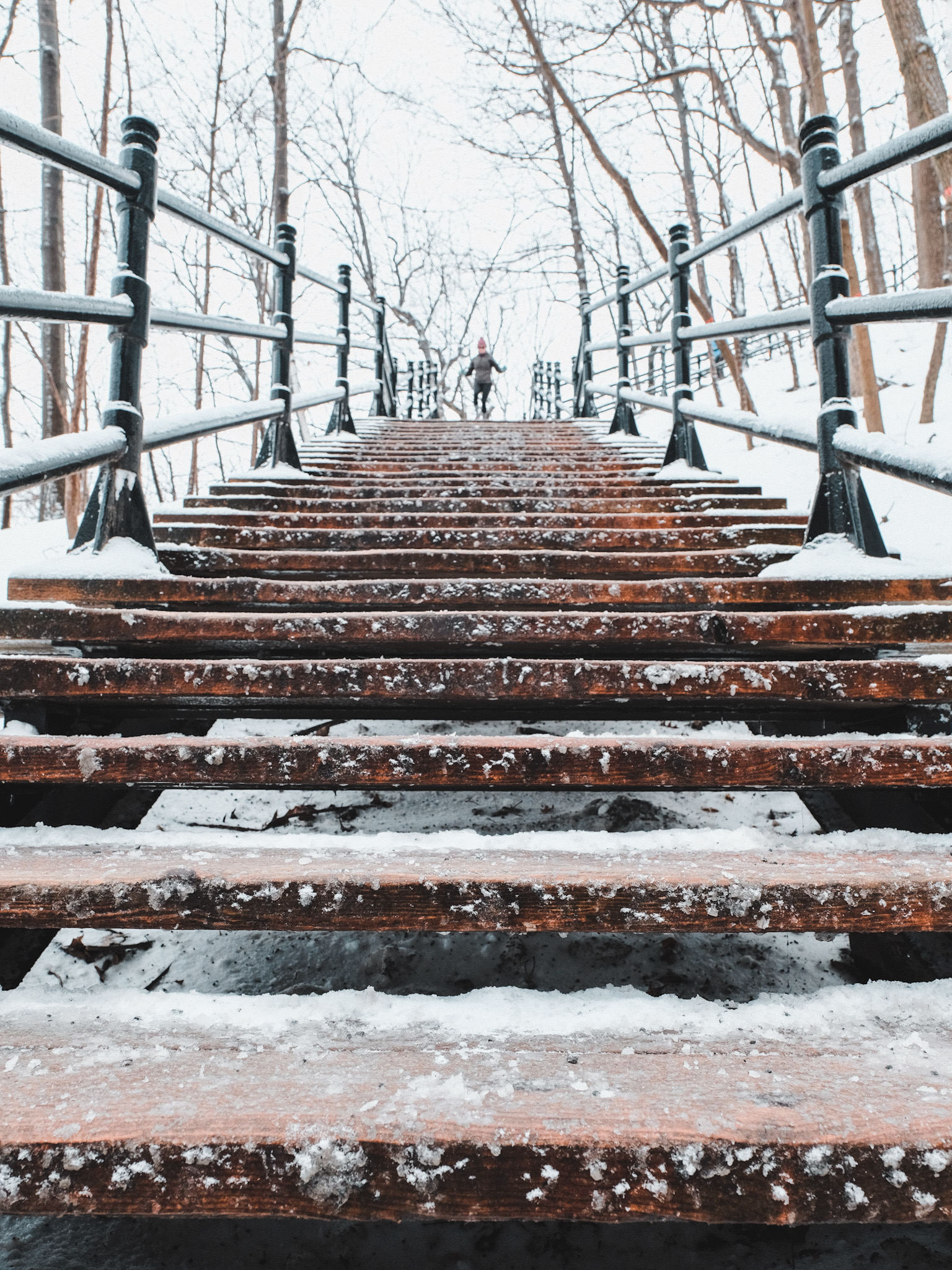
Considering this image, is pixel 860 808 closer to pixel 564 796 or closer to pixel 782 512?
pixel 564 796

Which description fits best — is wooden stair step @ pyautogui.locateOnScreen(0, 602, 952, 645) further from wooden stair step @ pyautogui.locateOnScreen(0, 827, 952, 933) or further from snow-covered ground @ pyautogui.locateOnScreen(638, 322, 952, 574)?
wooden stair step @ pyautogui.locateOnScreen(0, 827, 952, 933)

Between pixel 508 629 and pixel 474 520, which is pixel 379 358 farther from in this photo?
pixel 508 629

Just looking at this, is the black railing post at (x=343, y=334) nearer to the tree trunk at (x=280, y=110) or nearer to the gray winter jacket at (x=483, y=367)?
the tree trunk at (x=280, y=110)

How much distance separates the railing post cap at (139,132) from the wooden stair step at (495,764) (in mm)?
1896

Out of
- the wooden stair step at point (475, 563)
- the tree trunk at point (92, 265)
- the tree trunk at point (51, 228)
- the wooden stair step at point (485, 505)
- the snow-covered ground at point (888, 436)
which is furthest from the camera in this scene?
the tree trunk at point (92, 265)

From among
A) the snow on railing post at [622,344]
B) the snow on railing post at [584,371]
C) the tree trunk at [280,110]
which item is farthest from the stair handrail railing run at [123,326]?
the tree trunk at [280,110]

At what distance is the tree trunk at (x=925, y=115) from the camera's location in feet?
17.9

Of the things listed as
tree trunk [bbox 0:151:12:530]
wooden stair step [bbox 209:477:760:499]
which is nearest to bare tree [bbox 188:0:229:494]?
tree trunk [bbox 0:151:12:530]

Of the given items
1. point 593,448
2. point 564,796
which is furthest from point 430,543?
point 593,448

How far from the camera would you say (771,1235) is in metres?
0.89

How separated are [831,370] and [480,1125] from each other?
212 centimetres

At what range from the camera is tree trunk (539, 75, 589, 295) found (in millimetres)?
12297

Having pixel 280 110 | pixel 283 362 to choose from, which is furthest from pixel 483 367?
pixel 283 362

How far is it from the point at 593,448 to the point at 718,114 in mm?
9408
